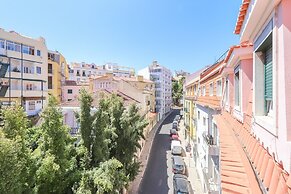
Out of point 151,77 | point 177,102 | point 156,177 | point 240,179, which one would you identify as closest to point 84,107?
point 240,179

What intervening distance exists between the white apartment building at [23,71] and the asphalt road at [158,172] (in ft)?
62.7

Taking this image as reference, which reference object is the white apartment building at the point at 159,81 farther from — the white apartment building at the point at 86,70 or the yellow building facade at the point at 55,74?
the yellow building facade at the point at 55,74

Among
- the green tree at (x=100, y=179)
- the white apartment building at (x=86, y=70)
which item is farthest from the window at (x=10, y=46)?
the white apartment building at (x=86, y=70)

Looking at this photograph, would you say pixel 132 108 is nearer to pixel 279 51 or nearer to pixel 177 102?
pixel 279 51

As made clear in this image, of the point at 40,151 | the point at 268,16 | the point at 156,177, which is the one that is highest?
the point at 268,16

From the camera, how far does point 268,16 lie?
3459mm

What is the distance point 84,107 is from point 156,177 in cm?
1334

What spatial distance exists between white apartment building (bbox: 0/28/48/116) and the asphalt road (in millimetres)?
19122

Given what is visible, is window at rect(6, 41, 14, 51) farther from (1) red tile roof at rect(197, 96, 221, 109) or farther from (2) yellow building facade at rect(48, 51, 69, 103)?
(1) red tile roof at rect(197, 96, 221, 109)

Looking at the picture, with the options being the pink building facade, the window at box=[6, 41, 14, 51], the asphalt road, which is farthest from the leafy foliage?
the window at box=[6, 41, 14, 51]

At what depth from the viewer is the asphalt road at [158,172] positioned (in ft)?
62.5

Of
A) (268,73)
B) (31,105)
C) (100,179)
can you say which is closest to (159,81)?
(31,105)

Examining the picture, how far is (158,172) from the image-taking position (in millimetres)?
22875

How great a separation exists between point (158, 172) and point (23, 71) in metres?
25.3
